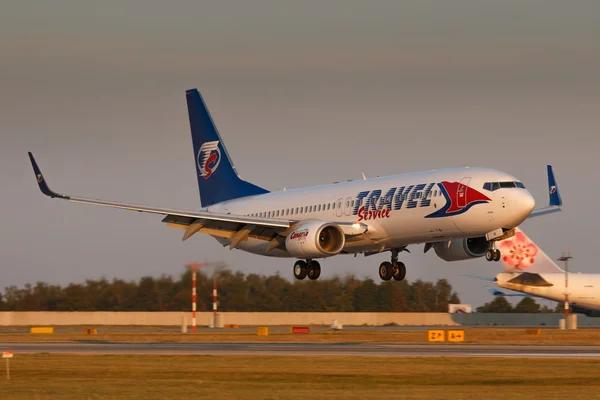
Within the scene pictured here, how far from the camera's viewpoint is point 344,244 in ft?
192

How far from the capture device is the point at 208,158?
74562 millimetres

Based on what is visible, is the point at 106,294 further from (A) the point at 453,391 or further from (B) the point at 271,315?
(A) the point at 453,391

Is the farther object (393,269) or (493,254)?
(393,269)

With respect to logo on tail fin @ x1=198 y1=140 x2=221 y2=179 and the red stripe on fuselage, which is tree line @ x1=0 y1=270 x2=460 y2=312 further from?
the red stripe on fuselage

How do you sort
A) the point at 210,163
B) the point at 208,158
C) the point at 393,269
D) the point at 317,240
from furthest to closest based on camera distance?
the point at 208,158 → the point at 210,163 → the point at 393,269 → the point at 317,240

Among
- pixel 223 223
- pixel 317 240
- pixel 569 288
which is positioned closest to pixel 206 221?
pixel 223 223

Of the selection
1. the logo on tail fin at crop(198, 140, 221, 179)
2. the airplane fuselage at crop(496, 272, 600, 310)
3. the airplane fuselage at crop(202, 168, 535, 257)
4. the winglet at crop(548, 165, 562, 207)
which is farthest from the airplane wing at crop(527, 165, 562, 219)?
the airplane fuselage at crop(496, 272, 600, 310)

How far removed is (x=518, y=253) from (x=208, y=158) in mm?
40720

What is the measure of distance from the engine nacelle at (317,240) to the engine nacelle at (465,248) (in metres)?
6.39

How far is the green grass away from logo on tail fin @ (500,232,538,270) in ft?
190

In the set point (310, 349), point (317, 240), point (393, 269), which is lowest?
point (310, 349)

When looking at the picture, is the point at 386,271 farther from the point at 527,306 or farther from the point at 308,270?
the point at 527,306

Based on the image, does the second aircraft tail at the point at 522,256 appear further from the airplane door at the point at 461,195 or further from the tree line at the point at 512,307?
the airplane door at the point at 461,195

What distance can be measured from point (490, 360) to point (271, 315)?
60.8m
